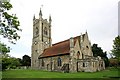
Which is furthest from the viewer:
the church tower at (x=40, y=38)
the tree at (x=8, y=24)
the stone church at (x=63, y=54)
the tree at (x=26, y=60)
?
the tree at (x=26, y=60)

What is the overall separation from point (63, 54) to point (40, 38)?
1943 cm

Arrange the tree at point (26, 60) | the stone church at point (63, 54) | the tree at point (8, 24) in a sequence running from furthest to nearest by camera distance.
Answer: the tree at point (26, 60), the stone church at point (63, 54), the tree at point (8, 24)

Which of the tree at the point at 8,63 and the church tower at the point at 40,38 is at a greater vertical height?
the church tower at the point at 40,38

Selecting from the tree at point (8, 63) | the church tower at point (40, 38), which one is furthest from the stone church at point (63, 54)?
the tree at point (8, 63)

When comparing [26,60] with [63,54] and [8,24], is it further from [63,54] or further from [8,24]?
[8,24]

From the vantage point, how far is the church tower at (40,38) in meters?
69.8

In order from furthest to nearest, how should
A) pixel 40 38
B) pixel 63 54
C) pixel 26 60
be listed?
1. pixel 26 60
2. pixel 40 38
3. pixel 63 54

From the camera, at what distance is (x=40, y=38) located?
7019cm

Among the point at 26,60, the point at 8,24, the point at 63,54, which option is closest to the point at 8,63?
the point at 8,24

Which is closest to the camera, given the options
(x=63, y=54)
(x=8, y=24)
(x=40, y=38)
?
(x=8, y=24)

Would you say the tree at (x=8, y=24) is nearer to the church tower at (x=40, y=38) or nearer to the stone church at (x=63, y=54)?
the stone church at (x=63, y=54)

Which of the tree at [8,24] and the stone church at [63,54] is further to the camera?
the stone church at [63,54]

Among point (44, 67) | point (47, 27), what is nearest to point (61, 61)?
point (44, 67)

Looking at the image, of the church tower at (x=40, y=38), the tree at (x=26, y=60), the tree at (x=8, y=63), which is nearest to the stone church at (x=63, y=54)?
the church tower at (x=40, y=38)
